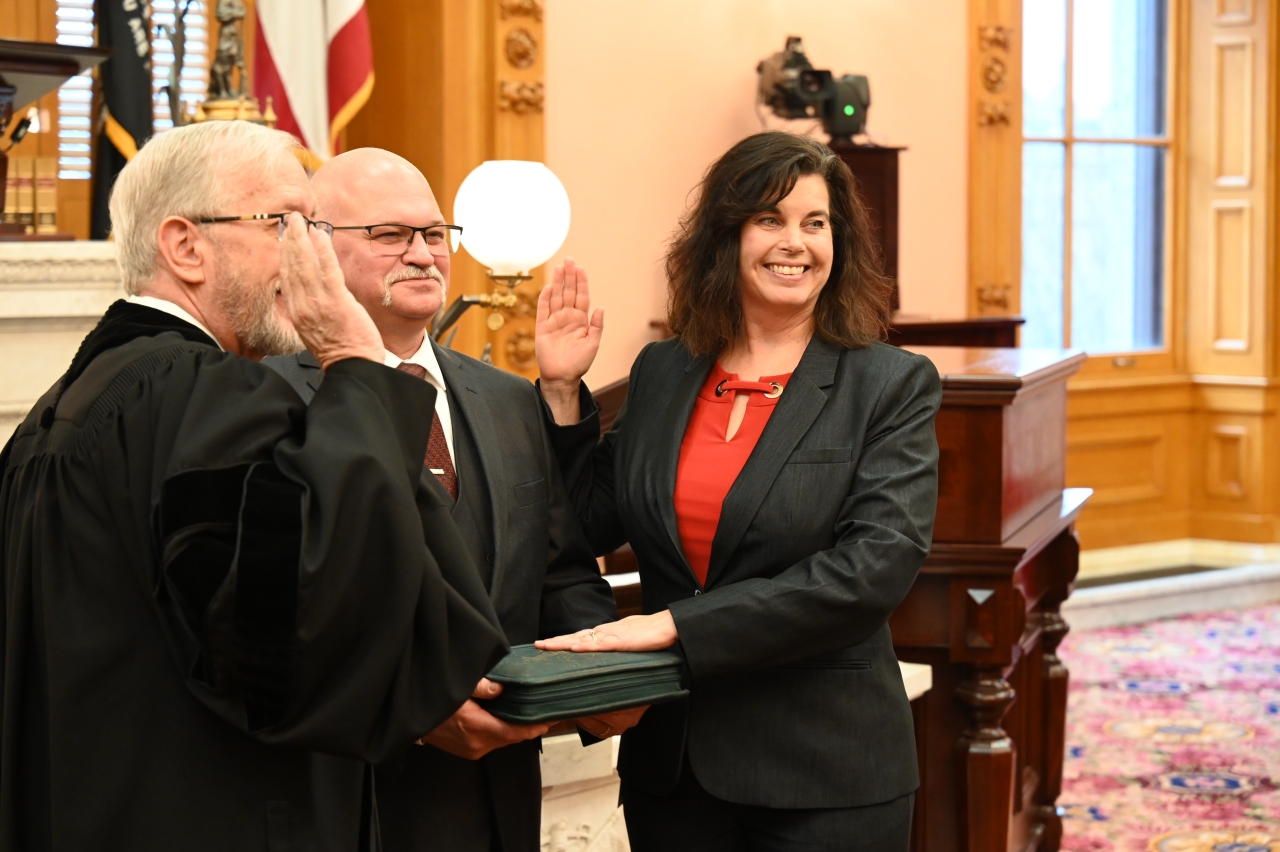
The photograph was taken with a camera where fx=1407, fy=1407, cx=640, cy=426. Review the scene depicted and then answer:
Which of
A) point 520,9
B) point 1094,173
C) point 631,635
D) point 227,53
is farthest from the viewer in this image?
point 1094,173

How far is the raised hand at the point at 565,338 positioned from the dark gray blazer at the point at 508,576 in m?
0.04

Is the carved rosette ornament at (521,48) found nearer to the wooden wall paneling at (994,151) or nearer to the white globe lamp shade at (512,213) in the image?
the wooden wall paneling at (994,151)

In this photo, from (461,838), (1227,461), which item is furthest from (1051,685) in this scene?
(1227,461)

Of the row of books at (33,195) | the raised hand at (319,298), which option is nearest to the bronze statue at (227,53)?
the row of books at (33,195)

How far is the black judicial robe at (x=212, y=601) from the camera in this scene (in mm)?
1450

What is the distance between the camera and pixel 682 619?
6.70ft

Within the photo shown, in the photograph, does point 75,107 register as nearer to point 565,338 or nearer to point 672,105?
point 672,105

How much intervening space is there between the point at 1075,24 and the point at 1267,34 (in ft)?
3.60

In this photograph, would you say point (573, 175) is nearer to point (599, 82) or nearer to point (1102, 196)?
point (599, 82)

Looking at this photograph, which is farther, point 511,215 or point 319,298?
point 511,215

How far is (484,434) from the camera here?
83.4 inches

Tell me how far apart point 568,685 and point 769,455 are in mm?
520

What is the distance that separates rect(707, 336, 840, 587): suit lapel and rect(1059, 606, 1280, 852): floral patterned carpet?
273 centimetres

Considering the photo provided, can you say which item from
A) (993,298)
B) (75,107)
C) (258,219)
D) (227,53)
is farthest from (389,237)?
(993,298)
